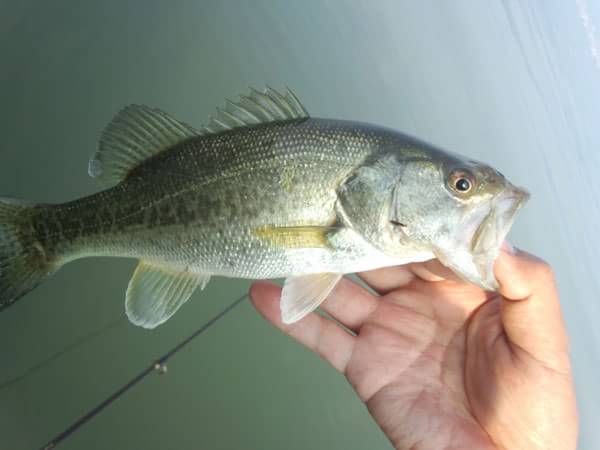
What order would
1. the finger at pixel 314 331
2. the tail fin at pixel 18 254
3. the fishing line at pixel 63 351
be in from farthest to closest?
the fishing line at pixel 63 351 < the finger at pixel 314 331 < the tail fin at pixel 18 254

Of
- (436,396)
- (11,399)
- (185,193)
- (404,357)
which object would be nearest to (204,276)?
(185,193)

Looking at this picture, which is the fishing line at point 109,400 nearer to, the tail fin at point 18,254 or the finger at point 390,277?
the tail fin at point 18,254

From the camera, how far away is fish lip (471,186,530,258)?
1.28m

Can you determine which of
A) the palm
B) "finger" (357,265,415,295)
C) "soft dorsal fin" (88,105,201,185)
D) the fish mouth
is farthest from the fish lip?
"soft dorsal fin" (88,105,201,185)

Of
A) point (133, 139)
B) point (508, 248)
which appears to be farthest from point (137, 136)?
point (508, 248)

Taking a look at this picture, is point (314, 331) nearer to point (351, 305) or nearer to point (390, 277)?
point (351, 305)

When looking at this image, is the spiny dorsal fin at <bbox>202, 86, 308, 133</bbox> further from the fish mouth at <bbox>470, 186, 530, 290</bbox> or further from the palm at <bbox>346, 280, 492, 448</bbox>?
the palm at <bbox>346, 280, 492, 448</bbox>

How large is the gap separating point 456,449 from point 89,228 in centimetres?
164

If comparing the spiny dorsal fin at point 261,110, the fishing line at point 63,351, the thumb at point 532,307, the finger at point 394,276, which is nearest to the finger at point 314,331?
the finger at point 394,276

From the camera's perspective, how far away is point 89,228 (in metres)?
1.60

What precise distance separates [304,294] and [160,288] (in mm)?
627

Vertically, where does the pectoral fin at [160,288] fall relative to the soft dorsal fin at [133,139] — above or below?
below

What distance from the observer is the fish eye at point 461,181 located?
1.36 metres

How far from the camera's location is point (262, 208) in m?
1.49
